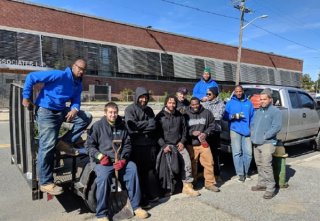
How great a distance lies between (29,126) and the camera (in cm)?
444

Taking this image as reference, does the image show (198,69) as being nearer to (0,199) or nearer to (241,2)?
(241,2)

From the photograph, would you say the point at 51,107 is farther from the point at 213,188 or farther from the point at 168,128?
the point at 213,188

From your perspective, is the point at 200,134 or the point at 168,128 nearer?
the point at 168,128

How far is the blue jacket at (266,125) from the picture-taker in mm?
5836

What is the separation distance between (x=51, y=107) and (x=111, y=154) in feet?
3.59

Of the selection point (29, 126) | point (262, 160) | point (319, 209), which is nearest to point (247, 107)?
point (262, 160)

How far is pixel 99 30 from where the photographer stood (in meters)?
30.9

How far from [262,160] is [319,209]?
1226 millimetres

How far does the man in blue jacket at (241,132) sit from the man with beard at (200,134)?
718 mm

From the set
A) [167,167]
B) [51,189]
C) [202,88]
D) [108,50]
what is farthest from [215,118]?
[108,50]

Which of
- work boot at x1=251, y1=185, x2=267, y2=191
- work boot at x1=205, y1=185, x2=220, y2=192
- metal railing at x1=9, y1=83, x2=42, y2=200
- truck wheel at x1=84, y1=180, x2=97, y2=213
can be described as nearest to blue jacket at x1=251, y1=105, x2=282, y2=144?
work boot at x1=251, y1=185, x2=267, y2=191

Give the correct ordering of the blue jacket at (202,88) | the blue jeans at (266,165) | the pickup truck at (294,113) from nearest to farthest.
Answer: the blue jeans at (266,165) < the blue jacket at (202,88) < the pickup truck at (294,113)

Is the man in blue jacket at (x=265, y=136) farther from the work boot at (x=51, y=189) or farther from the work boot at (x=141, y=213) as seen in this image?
the work boot at (x=51, y=189)

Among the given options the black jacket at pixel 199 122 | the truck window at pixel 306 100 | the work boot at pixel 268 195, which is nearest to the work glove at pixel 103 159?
the black jacket at pixel 199 122
